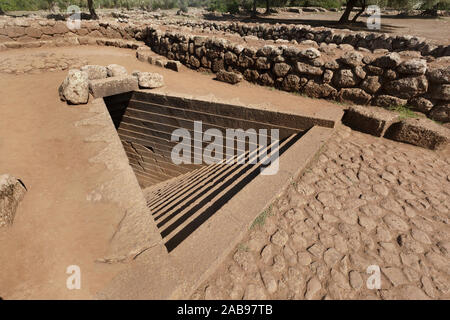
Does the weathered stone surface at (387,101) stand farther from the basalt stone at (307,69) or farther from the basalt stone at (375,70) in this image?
the basalt stone at (307,69)

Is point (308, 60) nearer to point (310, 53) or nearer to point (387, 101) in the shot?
point (310, 53)

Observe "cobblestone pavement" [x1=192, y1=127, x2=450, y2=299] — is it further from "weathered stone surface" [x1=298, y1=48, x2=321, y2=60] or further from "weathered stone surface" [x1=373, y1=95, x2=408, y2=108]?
"weathered stone surface" [x1=298, y1=48, x2=321, y2=60]

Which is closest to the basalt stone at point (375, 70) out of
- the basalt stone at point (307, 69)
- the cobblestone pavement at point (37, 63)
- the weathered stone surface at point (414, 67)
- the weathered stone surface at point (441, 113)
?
the weathered stone surface at point (414, 67)

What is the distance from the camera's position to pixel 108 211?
271cm

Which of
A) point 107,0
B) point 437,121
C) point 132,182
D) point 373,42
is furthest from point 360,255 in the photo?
point 107,0

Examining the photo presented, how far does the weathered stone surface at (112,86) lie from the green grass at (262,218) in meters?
4.74

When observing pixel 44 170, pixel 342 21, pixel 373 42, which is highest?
pixel 342 21

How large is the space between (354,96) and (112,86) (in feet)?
18.8

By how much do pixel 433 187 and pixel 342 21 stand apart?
1999cm

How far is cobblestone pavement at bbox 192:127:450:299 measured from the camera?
2240 millimetres

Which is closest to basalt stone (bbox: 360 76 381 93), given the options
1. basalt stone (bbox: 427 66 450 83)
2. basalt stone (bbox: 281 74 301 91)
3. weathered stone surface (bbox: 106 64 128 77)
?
basalt stone (bbox: 427 66 450 83)

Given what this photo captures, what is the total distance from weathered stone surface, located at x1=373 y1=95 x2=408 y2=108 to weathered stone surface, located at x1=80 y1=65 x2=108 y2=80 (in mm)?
6603

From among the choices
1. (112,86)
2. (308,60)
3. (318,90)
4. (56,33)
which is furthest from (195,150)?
(56,33)

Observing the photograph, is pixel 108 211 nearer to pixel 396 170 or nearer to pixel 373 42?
pixel 396 170
